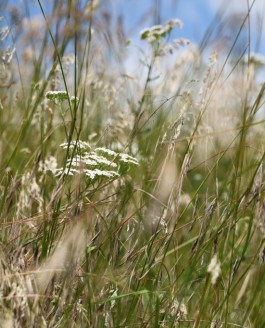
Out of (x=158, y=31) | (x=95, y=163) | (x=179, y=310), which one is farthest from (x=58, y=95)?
(x=158, y=31)

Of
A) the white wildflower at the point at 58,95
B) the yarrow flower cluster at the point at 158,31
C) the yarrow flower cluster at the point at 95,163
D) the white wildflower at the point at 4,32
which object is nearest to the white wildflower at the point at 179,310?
the yarrow flower cluster at the point at 95,163

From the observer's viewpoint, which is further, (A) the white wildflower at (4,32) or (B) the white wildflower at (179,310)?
(A) the white wildflower at (4,32)

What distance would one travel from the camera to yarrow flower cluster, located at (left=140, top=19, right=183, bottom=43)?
10.6ft

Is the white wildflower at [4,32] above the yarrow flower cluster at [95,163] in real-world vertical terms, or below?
above

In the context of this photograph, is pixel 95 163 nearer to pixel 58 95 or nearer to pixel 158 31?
pixel 58 95

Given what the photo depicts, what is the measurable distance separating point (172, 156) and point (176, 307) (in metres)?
0.39

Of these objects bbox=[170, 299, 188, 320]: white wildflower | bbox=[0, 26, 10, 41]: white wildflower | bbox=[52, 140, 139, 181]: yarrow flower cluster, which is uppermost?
bbox=[0, 26, 10, 41]: white wildflower

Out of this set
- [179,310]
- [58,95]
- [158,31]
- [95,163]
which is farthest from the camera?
[158,31]

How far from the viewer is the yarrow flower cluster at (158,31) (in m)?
3.22

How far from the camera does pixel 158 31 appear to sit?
10.6ft

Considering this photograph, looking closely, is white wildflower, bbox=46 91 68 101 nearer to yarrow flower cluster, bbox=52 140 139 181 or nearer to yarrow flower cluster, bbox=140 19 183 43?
yarrow flower cluster, bbox=52 140 139 181

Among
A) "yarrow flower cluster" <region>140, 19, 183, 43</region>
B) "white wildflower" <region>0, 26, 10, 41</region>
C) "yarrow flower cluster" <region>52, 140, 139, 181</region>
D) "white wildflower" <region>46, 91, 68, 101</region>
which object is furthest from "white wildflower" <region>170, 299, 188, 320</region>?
"yarrow flower cluster" <region>140, 19, 183, 43</region>

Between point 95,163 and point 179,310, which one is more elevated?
point 95,163

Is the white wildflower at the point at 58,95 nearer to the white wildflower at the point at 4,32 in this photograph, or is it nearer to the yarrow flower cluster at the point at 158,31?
the white wildflower at the point at 4,32
